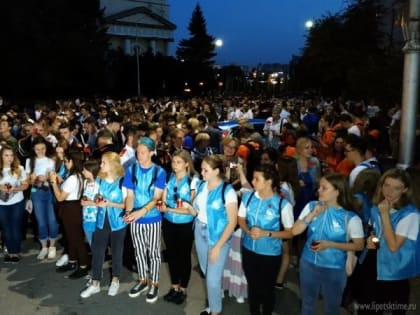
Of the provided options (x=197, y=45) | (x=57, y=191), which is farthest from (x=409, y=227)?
(x=197, y=45)

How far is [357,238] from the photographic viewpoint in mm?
4105

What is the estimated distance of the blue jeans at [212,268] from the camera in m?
4.82

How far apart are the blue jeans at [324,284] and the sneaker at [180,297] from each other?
1775 millimetres

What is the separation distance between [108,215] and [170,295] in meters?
1.29

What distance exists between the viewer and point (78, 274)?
6348 mm

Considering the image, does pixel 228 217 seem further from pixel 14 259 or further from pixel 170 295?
pixel 14 259

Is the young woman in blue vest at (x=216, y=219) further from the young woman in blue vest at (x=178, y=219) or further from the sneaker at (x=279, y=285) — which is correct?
the sneaker at (x=279, y=285)

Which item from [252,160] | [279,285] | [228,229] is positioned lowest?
[279,285]

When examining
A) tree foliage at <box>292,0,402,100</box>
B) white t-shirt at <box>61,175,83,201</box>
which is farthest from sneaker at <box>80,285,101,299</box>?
tree foliage at <box>292,0,402,100</box>

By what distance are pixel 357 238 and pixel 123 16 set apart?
8808cm

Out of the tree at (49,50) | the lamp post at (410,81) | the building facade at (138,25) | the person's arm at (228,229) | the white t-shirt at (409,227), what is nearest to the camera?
the white t-shirt at (409,227)

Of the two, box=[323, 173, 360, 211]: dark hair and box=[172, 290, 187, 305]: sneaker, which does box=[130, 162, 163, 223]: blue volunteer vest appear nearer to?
box=[172, 290, 187, 305]: sneaker

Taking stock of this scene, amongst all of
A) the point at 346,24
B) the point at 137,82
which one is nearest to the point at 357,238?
the point at 346,24

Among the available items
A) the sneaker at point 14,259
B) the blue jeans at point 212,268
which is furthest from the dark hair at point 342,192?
the sneaker at point 14,259
